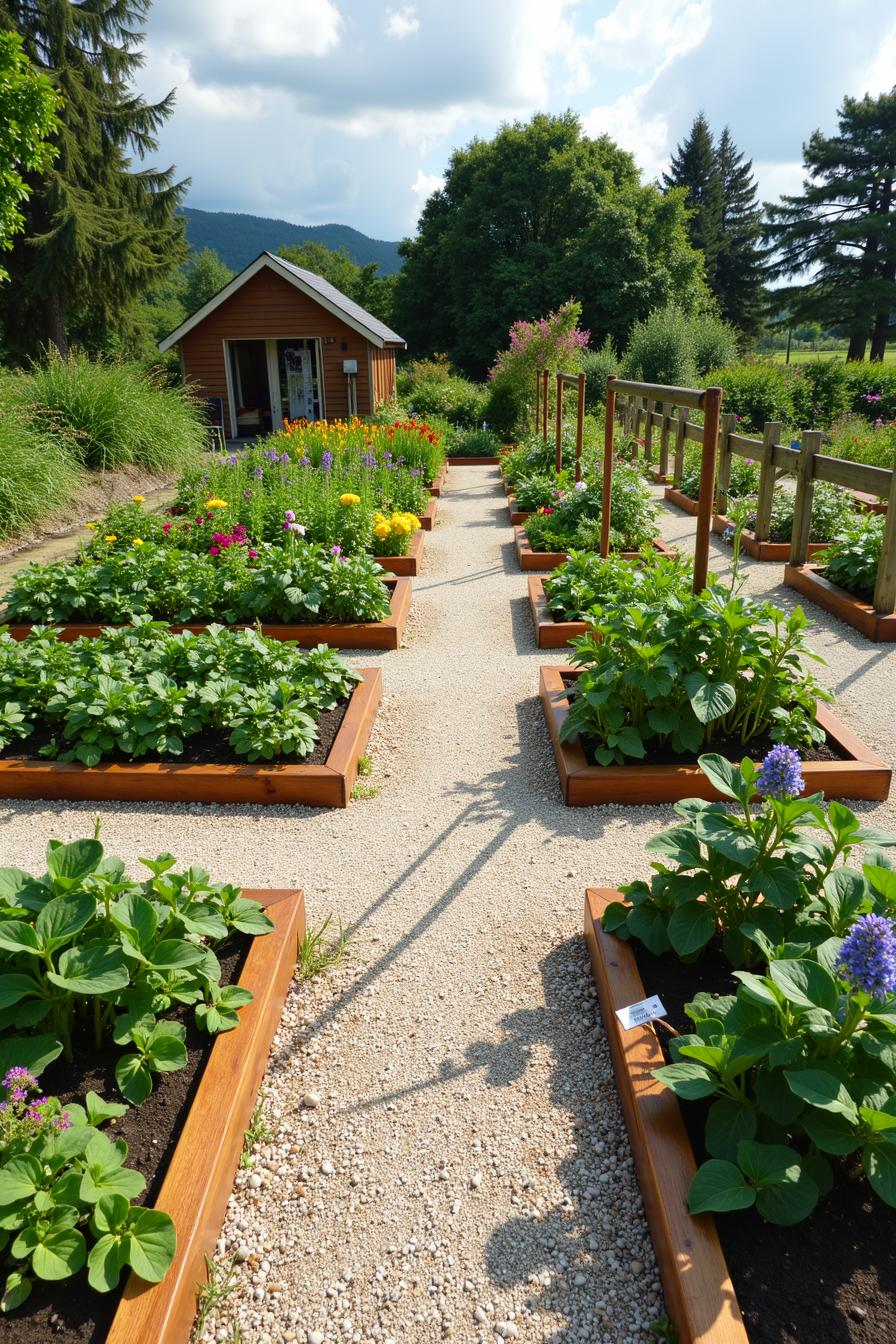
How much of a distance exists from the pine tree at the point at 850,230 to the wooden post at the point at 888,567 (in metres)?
35.2

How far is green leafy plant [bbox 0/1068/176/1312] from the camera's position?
5.19 ft

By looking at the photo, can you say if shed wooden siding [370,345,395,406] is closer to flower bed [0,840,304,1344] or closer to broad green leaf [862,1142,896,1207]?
flower bed [0,840,304,1344]

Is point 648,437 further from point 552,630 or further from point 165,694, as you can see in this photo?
point 165,694

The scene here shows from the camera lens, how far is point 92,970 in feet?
6.39

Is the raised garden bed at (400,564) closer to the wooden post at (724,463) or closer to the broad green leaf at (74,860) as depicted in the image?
the wooden post at (724,463)

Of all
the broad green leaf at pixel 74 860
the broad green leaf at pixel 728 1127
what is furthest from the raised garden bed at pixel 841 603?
the broad green leaf at pixel 74 860

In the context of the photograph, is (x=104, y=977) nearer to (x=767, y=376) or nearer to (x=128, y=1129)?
(x=128, y=1129)

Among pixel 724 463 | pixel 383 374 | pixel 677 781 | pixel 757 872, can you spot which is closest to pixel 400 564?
pixel 724 463

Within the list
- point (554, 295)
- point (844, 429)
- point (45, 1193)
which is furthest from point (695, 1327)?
point (554, 295)

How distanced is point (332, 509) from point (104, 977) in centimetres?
567

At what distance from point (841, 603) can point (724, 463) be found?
4.04 metres

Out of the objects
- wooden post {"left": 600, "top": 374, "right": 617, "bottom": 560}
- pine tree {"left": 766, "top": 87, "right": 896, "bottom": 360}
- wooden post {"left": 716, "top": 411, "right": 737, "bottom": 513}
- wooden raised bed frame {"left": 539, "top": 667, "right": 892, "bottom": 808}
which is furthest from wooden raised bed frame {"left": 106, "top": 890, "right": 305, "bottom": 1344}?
pine tree {"left": 766, "top": 87, "right": 896, "bottom": 360}

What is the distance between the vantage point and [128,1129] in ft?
6.43

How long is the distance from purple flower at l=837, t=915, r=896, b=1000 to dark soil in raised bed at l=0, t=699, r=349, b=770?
2.68 metres
